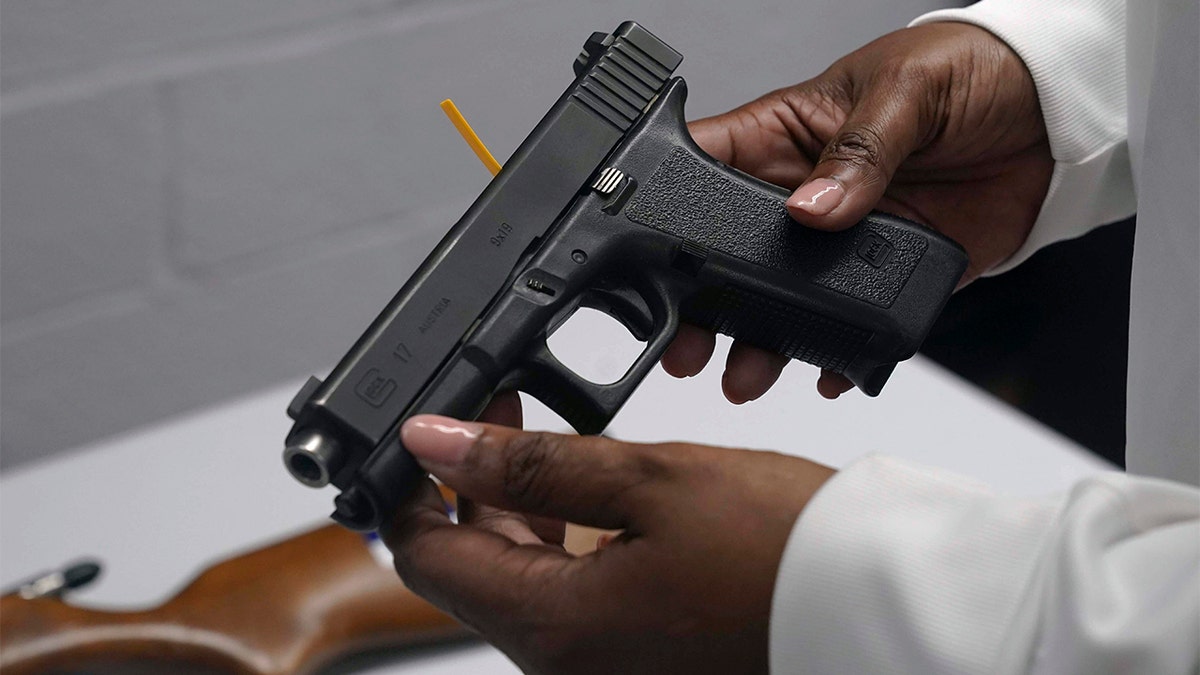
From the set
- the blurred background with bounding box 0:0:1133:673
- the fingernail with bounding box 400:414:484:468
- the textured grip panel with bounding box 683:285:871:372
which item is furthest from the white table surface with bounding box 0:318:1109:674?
the fingernail with bounding box 400:414:484:468

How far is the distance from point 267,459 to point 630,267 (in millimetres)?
480

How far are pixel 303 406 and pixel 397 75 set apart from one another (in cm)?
83

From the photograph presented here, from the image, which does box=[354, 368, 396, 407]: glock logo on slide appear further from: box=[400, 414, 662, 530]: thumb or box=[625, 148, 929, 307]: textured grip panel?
box=[625, 148, 929, 307]: textured grip panel

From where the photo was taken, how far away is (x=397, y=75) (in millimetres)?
1281

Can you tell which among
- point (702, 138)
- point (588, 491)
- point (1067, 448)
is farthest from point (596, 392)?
point (1067, 448)

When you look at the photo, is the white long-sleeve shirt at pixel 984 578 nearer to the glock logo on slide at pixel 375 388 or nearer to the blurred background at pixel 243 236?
the glock logo on slide at pixel 375 388

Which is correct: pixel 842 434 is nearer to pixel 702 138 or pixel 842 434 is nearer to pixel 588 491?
pixel 702 138

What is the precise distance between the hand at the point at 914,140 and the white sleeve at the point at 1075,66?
13mm

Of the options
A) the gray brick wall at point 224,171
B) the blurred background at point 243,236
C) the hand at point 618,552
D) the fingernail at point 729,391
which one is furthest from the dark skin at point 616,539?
the gray brick wall at point 224,171

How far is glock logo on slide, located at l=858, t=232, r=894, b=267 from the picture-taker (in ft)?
2.09

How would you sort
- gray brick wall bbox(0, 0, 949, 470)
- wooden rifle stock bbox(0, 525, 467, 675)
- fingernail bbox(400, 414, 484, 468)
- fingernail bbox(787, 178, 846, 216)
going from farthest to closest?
1. gray brick wall bbox(0, 0, 949, 470)
2. wooden rifle stock bbox(0, 525, 467, 675)
3. fingernail bbox(787, 178, 846, 216)
4. fingernail bbox(400, 414, 484, 468)

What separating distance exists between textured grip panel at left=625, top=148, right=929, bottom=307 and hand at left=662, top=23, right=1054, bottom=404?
0.15 ft

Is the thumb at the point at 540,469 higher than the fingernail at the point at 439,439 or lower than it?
lower

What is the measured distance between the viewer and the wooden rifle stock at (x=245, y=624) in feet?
2.39
